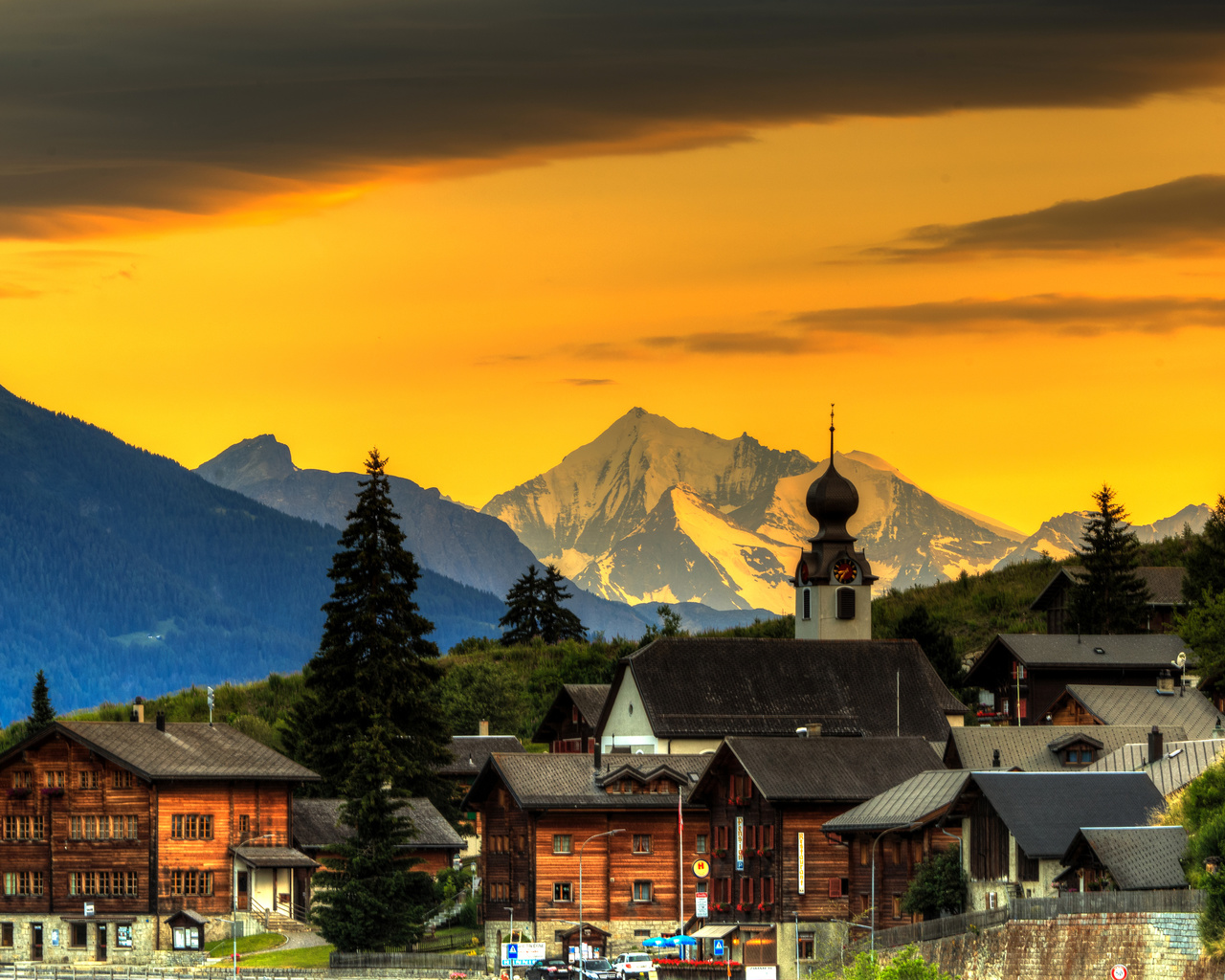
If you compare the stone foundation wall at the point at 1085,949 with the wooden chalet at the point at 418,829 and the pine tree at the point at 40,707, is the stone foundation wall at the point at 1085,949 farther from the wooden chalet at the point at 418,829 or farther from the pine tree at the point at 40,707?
the pine tree at the point at 40,707

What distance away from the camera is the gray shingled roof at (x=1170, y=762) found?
252 ft

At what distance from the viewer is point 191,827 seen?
106 m

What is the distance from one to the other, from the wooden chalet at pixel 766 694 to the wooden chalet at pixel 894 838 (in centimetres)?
2890

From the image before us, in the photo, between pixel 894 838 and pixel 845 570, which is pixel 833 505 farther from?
pixel 894 838

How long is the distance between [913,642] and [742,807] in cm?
3351

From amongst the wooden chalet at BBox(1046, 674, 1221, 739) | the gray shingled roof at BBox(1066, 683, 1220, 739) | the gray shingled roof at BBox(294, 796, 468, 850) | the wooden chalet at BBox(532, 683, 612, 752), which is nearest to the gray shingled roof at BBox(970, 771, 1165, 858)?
the wooden chalet at BBox(1046, 674, 1221, 739)

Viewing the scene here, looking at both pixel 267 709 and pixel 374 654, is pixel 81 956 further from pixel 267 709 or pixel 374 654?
pixel 267 709

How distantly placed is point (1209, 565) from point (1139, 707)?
32429mm

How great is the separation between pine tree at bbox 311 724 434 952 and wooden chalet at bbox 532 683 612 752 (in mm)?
32782

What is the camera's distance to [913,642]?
125750mm

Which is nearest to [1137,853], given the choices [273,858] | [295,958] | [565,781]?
[565,781]

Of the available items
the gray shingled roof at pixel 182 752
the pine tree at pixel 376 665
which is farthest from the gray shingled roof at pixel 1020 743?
the gray shingled roof at pixel 182 752

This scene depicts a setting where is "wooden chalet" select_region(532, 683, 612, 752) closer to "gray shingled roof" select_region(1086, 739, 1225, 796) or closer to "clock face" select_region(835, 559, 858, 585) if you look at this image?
"clock face" select_region(835, 559, 858, 585)

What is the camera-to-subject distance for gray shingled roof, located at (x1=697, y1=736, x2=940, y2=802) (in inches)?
3563
